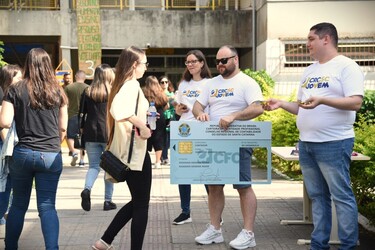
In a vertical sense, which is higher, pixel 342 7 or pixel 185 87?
pixel 342 7

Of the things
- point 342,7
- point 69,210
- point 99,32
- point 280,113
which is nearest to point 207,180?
point 69,210

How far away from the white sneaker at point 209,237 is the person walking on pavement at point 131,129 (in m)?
0.94

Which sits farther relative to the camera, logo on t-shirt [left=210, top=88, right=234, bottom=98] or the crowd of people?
logo on t-shirt [left=210, top=88, right=234, bottom=98]

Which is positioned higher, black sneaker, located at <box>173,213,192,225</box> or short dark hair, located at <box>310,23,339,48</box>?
short dark hair, located at <box>310,23,339,48</box>

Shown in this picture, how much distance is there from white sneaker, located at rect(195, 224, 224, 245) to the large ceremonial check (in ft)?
1.99

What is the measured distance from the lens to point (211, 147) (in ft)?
20.8

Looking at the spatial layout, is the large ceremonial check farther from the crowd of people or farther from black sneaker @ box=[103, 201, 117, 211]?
black sneaker @ box=[103, 201, 117, 211]

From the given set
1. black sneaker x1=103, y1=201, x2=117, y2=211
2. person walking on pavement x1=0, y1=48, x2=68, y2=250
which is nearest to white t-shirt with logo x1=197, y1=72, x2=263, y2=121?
person walking on pavement x1=0, y1=48, x2=68, y2=250

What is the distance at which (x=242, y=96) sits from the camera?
20.8 feet

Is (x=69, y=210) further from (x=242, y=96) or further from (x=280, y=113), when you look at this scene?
(x=280, y=113)

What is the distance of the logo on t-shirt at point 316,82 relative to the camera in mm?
5609

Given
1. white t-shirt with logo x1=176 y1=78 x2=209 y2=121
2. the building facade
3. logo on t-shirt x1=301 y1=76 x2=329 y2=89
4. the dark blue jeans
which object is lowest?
the dark blue jeans

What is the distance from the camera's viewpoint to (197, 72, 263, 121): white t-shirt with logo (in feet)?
20.7

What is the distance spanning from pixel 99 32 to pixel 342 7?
799cm
